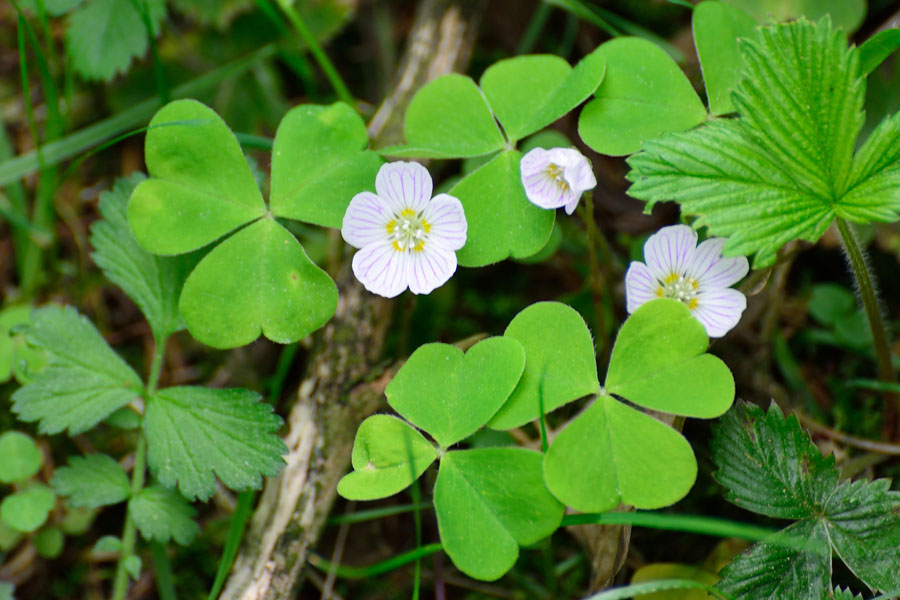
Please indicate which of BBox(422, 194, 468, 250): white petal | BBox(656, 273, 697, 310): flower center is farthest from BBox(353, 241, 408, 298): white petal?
BBox(656, 273, 697, 310): flower center

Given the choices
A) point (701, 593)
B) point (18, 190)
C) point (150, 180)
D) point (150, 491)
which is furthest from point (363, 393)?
point (18, 190)

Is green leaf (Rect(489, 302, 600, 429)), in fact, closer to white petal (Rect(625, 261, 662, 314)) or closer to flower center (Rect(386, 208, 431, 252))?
white petal (Rect(625, 261, 662, 314))

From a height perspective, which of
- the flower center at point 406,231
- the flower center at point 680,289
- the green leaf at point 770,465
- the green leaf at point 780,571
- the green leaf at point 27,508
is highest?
the flower center at point 406,231

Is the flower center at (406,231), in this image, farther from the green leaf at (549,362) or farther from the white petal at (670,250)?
the white petal at (670,250)

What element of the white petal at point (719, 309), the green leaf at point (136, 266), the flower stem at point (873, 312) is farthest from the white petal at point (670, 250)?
the green leaf at point (136, 266)

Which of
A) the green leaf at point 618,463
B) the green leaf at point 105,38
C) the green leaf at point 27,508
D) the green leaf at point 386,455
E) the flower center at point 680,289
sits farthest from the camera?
the green leaf at point 105,38

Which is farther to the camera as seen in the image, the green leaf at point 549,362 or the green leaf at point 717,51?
the green leaf at point 717,51

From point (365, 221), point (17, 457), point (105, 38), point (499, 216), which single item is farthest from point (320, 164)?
point (17, 457)
